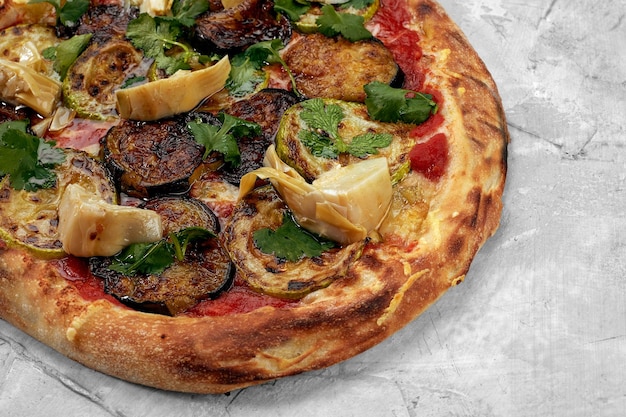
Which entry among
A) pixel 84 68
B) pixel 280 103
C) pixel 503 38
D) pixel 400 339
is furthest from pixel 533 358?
pixel 84 68

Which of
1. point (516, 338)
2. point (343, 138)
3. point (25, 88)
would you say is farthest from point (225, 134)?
point (516, 338)

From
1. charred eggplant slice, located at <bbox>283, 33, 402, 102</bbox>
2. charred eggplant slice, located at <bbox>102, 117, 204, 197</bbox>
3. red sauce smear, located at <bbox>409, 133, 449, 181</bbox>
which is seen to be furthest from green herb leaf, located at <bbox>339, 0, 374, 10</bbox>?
charred eggplant slice, located at <bbox>102, 117, 204, 197</bbox>

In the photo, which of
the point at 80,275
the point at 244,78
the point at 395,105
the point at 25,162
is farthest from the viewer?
the point at 244,78

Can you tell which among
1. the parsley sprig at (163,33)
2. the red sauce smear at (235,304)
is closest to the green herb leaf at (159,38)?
the parsley sprig at (163,33)

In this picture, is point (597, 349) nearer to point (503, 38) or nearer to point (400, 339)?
point (400, 339)

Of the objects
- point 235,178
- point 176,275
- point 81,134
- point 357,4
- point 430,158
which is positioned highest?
point 357,4

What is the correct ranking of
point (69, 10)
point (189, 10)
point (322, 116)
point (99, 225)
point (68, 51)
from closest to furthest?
point (99, 225) < point (322, 116) < point (68, 51) < point (189, 10) < point (69, 10)

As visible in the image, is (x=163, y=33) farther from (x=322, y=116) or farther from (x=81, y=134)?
(x=322, y=116)

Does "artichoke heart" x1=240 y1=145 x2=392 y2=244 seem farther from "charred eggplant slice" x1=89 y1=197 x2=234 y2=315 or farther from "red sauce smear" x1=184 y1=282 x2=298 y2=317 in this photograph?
"red sauce smear" x1=184 y1=282 x2=298 y2=317
